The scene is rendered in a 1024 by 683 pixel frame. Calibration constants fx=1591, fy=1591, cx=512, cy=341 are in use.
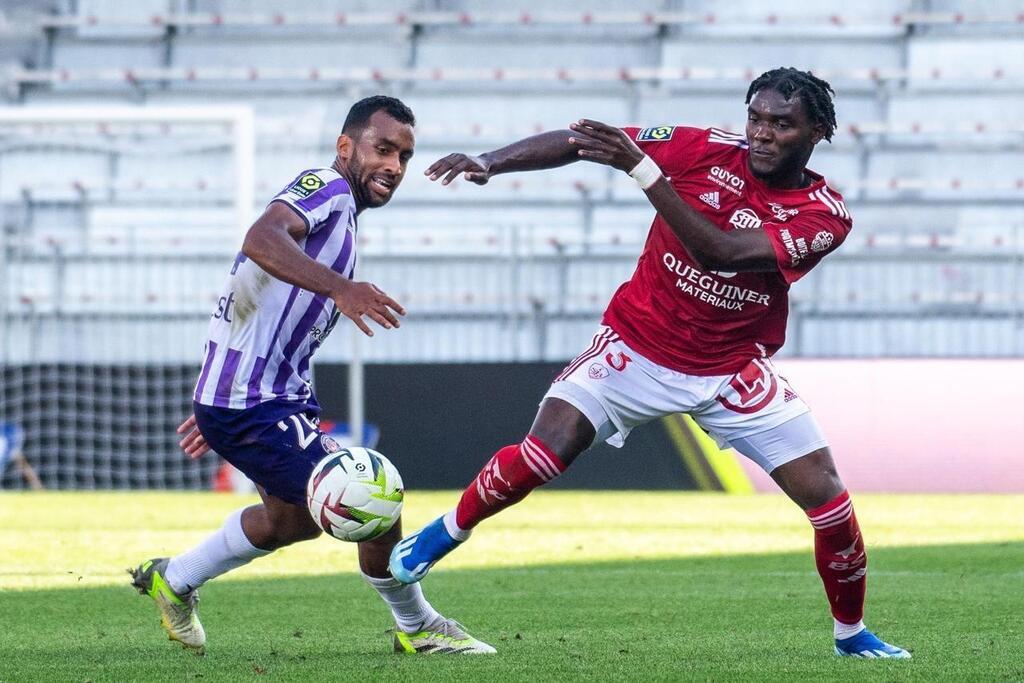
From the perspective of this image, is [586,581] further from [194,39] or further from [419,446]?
[194,39]

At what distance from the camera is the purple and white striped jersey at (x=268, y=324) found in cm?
546

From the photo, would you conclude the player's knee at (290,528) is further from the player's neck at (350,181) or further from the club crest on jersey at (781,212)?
the club crest on jersey at (781,212)

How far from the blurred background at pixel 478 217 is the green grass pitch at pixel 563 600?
Answer: 1.97 meters

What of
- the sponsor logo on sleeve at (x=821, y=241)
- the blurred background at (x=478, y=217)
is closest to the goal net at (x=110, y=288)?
the blurred background at (x=478, y=217)

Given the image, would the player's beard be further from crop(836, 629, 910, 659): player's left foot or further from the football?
crop(836, 629, 910, 659): player's left foot

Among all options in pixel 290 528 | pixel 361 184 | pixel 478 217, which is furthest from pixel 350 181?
pixel 478 217

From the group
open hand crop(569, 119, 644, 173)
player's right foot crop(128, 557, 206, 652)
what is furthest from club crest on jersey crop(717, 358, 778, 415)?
player's right foot crop(128, 557, 206, 652)

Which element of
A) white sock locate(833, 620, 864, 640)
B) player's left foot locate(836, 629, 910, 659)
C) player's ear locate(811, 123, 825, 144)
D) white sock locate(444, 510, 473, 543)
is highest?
player's ear locate(811, 123, 825, 144)

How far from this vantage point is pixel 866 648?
5.57 metres

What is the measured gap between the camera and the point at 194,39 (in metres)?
20.0

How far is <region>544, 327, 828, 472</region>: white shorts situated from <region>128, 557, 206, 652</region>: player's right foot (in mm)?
1545

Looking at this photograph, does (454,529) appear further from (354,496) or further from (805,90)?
(805,90)

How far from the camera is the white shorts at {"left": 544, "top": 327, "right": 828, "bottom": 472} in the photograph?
5676 mm

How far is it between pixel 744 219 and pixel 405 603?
Result: 1.85 m
